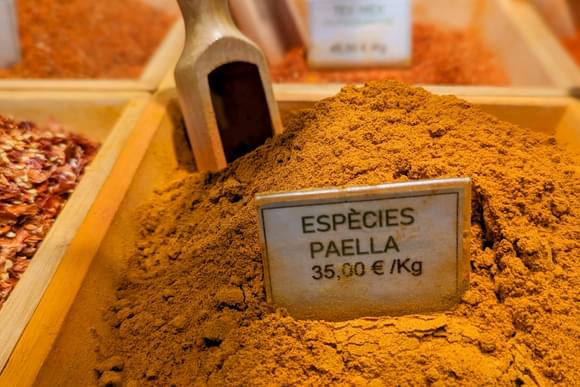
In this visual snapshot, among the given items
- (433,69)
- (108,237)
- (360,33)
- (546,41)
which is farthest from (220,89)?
(546,41)

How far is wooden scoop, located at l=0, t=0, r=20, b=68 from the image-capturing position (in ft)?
4.89

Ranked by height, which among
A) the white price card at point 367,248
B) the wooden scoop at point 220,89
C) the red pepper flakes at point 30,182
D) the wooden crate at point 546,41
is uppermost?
the wooden crate at point 546,41

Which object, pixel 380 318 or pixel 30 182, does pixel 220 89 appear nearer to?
pixel 30 182

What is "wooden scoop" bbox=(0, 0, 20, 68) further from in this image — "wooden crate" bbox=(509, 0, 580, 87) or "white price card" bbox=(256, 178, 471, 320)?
"wooden crate" bbox=(509, 0, 580, 87)

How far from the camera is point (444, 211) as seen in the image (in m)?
0.65

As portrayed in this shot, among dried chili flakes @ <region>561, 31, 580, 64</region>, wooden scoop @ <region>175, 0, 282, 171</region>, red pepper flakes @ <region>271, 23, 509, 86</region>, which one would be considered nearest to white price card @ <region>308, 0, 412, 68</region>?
red pepper flakes @ <region>271, 23, 509, 86</region>

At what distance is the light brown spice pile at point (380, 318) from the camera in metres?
0.65

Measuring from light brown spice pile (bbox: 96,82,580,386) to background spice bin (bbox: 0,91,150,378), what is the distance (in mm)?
102

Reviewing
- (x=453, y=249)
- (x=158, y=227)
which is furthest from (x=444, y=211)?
(x=158, y=227)

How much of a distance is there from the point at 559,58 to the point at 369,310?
0.91 metres

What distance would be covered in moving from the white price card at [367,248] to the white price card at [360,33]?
942 mm

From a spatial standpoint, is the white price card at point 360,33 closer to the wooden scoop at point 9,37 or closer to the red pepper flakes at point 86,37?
the red pepper flakes at point 86,37

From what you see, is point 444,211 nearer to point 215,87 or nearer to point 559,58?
point 215,87

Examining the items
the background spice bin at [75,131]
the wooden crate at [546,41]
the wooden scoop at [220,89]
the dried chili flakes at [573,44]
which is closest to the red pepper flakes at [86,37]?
the background spice bin at [75,131]
